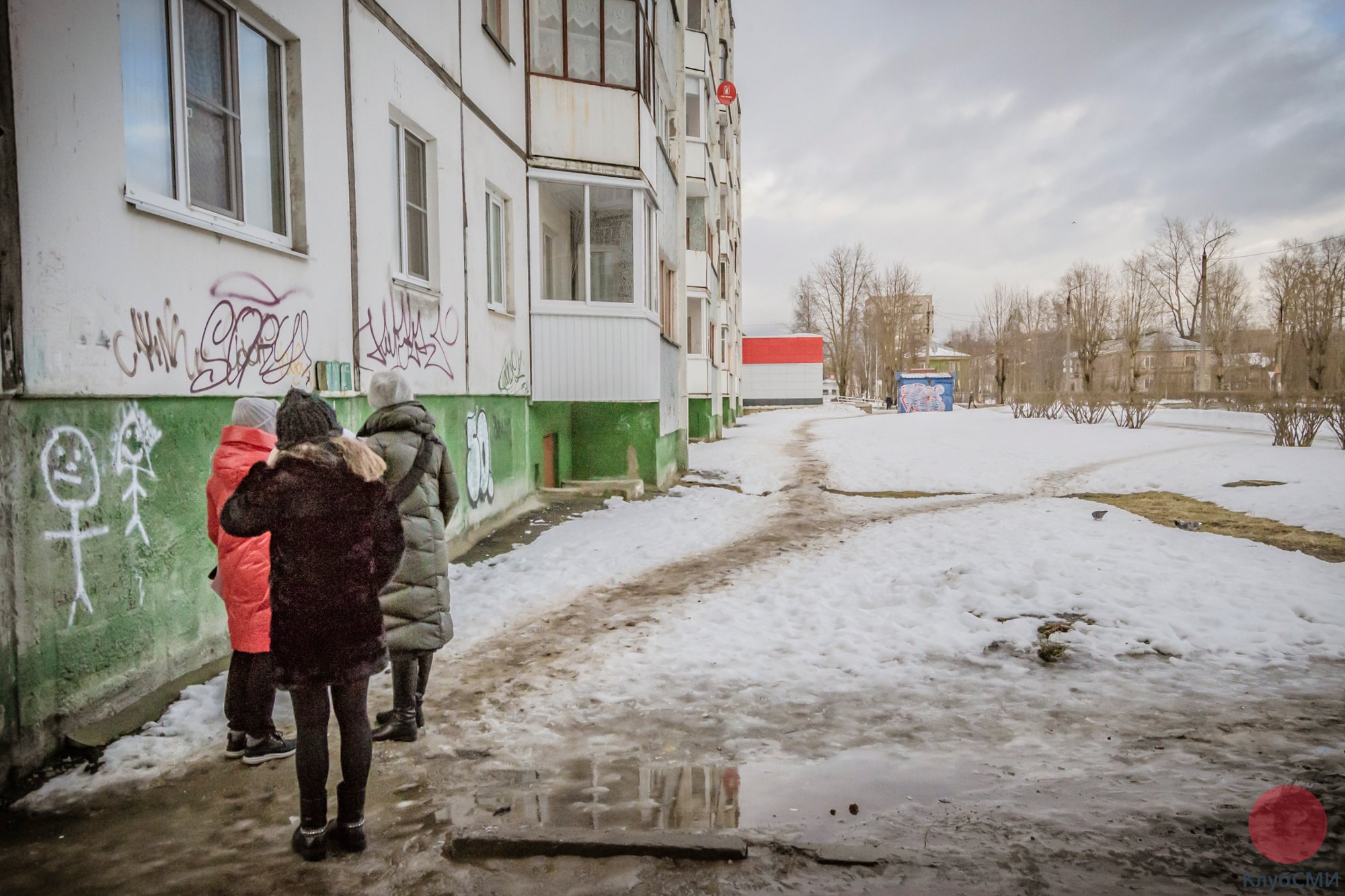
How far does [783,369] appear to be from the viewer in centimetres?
5944

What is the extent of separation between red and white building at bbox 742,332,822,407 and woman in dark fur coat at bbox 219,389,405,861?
57.2m

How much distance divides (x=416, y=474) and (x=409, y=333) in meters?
3.81

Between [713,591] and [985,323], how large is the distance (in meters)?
69.3

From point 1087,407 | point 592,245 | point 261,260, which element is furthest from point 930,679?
point 1087,407

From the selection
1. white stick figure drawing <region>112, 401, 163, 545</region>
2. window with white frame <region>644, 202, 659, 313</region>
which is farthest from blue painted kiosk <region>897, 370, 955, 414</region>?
white stick figure drawing <region>112, 401, 163, 545</region>

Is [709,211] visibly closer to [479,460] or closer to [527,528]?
[527,528]

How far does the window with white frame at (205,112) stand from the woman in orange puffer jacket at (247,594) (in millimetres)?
1499

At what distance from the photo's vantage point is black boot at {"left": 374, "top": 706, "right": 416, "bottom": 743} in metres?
3.96

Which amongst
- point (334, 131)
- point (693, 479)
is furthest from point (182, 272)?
point (693, 479)

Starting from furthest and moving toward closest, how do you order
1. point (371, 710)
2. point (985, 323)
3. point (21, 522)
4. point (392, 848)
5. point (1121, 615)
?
point (985, 323) → point (1121, 615) → point (371, 710) → point (21, 522) → point (392, 848)

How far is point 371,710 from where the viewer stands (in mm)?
4367

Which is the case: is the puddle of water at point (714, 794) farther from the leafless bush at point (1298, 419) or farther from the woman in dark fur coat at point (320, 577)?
the leafless bush at point (1298, 419)

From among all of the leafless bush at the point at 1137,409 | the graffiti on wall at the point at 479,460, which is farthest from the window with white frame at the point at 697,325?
the graffiti on wall at the point at 479,460

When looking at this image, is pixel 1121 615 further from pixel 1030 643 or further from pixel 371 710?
pixel 371 710
